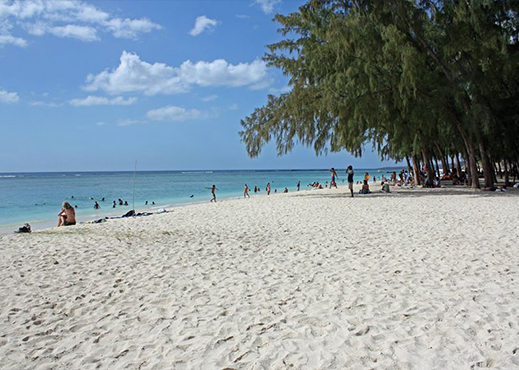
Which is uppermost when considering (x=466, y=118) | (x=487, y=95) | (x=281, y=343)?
(x=487, y=95)

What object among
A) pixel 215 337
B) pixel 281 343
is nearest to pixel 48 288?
pixel 215 337

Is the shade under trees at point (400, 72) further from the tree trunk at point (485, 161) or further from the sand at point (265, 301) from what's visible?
the sand at point (265, 301)

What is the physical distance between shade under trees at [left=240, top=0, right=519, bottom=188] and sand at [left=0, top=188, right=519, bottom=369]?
33.5 feet

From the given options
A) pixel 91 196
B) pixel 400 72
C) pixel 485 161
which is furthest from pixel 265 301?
pixel 91 196

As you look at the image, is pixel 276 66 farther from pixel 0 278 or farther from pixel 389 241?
pixel 0 278

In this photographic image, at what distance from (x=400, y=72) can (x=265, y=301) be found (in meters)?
16.3

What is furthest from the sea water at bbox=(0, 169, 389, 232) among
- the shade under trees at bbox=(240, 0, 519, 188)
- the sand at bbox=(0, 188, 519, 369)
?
the sand at bbox=(0, 188, 519, 369)

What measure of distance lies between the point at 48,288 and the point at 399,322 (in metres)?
4.72

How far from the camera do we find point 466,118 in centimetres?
1770

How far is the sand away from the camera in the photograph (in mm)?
3484

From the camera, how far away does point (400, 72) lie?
1809cm

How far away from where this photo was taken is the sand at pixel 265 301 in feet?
11.4

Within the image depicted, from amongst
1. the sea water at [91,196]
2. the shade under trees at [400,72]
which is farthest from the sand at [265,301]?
the sea water at [91,196]

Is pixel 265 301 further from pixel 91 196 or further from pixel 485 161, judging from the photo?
pixel 91 196
